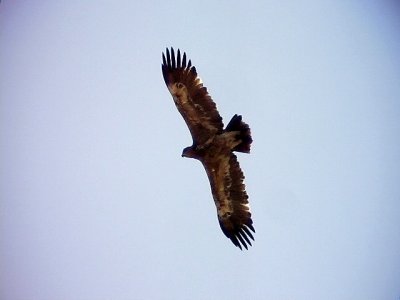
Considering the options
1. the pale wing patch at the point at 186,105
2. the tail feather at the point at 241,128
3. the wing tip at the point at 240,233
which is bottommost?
the wing tip at the point at 240,233

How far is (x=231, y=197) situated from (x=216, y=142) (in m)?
0.98

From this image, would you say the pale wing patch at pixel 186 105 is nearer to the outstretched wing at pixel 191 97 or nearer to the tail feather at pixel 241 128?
the outstretched wing at pixel 191 97

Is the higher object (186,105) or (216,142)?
(186,105)

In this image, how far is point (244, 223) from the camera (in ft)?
16.0

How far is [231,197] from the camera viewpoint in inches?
196

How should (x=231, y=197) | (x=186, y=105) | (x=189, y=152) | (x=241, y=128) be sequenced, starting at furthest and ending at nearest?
1. (x=231, y=197)
2. (x=189, y=152)
3. (x=186, y=105)
4. (x=241, y=128)

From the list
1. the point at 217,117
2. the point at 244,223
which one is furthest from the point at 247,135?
the point at 244,223

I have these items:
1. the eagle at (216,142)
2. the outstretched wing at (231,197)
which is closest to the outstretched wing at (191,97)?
the eagle at (216,142)

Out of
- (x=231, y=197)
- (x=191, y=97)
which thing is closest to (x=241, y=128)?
(x=191, y=97)

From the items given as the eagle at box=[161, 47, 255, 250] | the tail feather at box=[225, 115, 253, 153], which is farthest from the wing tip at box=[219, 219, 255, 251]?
the tail feather at box=[225, 115, 253, 153]

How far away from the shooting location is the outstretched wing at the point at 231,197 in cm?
486

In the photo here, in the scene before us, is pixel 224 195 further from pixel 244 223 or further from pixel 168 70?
pixel 168 70

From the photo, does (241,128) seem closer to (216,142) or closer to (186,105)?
(216,142)

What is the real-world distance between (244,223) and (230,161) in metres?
1.01
